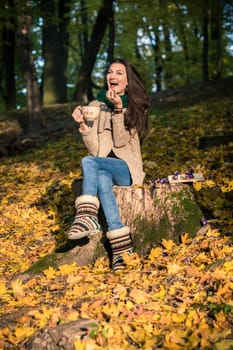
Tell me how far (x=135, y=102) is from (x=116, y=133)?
0.40 meters

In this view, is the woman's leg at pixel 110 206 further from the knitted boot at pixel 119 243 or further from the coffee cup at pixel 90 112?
the coffee cup at pixel 90 112

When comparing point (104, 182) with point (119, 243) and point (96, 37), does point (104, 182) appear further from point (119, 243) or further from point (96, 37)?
point (96, 37)

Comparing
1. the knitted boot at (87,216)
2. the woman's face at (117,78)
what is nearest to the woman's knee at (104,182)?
the knitted boot at (87,216)

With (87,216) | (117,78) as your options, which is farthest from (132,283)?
(117,78)

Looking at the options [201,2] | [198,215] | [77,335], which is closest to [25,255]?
[198,215]

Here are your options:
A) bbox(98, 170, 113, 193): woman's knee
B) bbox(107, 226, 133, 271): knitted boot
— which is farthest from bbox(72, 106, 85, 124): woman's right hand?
bbox(107, 226, 133, 271): knitted boot

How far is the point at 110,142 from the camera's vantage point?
4742 mm

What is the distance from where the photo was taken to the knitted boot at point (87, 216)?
13.4 ft

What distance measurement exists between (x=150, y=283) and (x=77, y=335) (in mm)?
1017

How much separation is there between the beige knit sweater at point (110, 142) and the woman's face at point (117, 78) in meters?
0.26

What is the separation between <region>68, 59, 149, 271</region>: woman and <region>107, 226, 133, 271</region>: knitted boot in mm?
30

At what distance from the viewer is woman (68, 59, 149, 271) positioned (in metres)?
4.39

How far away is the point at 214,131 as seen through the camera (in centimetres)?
910

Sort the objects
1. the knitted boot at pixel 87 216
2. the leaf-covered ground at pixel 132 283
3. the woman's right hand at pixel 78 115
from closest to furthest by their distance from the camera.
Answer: the leaf-covered ground at pixel 132 283, the knitted boot at pixel 87 216, the woman's right hand at pixel 78 115
